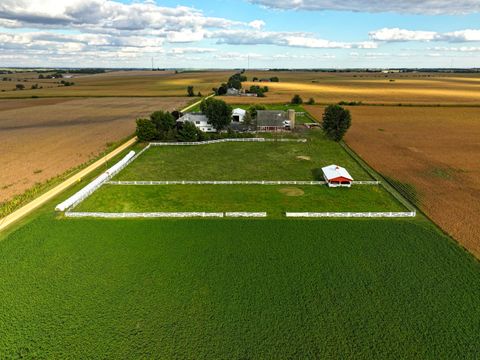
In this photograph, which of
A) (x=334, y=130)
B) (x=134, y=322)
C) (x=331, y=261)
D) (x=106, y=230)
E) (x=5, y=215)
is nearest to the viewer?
(x=134, y=322)

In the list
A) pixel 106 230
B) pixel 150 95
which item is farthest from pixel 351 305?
pixel 150 95

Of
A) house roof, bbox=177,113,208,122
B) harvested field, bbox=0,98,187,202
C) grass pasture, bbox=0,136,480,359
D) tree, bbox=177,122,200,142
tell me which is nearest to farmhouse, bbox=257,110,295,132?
house roof, bbox=177,113,208,122

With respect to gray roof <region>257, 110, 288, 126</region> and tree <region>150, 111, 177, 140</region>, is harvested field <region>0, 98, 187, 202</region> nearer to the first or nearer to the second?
tree <region>150, 111, 177, 140</region>

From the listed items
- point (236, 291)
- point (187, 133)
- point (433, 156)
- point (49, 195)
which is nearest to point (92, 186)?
point (49, 195)

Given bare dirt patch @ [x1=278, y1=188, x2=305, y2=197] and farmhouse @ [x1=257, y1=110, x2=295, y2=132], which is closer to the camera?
bare dirt patch @ [x1=278, y1=188, x2=305, y2=197]

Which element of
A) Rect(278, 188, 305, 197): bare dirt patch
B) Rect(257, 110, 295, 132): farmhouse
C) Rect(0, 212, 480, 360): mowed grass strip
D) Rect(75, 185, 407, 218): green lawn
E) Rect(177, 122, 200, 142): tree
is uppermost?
Rect(257, 110, 295, 132): farmhouse

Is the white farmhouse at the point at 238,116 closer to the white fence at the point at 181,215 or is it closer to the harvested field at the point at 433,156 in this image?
the harvested field at the point at 433,156

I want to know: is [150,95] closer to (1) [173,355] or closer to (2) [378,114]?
(2) [378,114]

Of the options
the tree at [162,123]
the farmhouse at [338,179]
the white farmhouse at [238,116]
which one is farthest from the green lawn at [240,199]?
the white farmhouse at [238,116]
